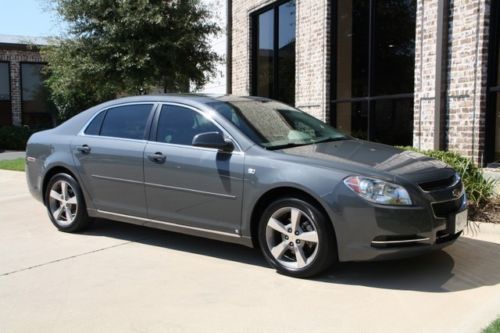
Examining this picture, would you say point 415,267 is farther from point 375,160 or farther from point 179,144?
point 179,144

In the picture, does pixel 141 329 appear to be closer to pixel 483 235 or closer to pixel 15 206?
pixel 483 235

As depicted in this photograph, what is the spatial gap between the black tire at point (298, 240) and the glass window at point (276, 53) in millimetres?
8411


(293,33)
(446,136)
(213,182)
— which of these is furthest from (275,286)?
(293,33)

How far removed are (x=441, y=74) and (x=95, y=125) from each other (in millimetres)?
5108

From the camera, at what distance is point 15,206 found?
8531 mm

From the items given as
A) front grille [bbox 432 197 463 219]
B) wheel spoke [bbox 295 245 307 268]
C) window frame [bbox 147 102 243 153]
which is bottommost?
wheel spoke [bbox 295 245 307 268]

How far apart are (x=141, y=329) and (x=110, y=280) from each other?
1.16 m

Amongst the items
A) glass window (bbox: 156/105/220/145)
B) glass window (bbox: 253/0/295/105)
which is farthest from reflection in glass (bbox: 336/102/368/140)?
glass window (bbox: 156/105/220/145)

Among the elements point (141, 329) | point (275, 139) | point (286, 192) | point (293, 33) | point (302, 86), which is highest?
point (293, 33)

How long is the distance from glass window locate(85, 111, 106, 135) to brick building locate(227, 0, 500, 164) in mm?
4949

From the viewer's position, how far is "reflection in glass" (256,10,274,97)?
45.3ft

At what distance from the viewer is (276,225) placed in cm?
475

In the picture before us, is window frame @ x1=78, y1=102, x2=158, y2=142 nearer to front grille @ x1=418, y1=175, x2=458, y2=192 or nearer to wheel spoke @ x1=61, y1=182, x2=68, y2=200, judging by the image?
wheel spoke @ x1=61, y1=182, x2=68, y2=200

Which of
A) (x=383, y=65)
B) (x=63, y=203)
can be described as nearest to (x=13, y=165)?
(x=63, y=203)
